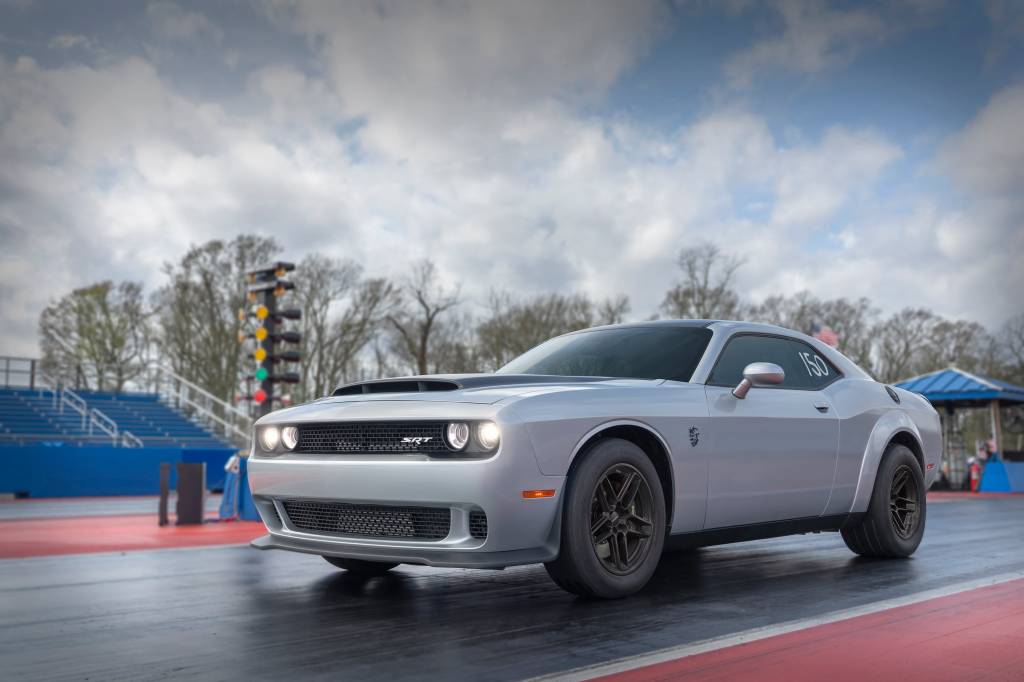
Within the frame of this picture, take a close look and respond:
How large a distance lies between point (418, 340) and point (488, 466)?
4290 centimetres

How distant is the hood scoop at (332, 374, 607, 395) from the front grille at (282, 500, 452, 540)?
663 mm

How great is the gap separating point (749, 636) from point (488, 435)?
1412 millimetres

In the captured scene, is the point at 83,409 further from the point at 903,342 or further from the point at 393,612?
the point at 903,342

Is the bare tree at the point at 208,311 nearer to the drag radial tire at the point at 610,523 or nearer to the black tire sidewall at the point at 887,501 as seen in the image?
the black tire sidewall at the point at 887,501

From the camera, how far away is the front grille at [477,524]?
171 inches

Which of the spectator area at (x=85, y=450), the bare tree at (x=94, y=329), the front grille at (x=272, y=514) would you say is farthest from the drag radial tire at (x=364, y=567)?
the bare tree at (x=94, y=329)

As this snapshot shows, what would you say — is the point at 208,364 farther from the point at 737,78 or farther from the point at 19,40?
the point at 737,78

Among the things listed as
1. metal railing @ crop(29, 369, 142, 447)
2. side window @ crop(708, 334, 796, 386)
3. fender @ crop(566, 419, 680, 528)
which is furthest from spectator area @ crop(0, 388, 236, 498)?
fender @ crop(566, 419, 680, 528)

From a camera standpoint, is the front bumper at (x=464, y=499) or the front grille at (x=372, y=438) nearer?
the front bumper at (x=464, y=499)

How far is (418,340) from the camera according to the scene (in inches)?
1848

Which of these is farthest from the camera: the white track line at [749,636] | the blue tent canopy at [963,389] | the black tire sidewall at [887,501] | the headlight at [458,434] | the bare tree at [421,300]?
the bare tree at [421,300]

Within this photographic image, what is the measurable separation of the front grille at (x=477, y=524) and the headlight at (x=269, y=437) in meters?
1.46

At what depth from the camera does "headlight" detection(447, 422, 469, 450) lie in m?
4.41

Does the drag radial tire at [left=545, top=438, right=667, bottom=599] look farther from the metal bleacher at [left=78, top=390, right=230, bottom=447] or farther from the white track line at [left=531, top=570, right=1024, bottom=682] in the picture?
the metal bleacher at [left=78, top=390, right=230, bottom=447]
